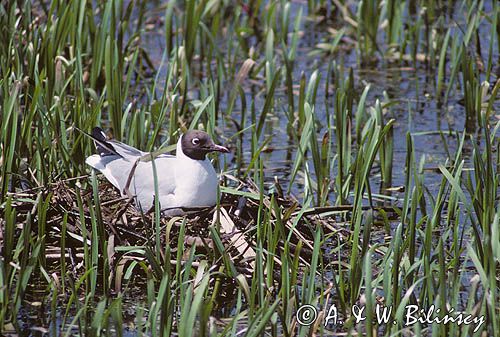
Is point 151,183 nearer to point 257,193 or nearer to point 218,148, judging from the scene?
point 218,148

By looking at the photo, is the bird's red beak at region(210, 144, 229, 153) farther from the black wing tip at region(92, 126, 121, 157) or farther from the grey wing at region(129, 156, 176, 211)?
the black wing tip at region(92, 126, 121, 157)

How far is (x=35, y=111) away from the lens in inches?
236

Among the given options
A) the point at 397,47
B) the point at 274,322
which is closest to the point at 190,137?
the point at 274,322

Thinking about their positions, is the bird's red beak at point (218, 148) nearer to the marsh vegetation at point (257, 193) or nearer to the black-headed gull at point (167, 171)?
the black-headed gull at point (167, 171)

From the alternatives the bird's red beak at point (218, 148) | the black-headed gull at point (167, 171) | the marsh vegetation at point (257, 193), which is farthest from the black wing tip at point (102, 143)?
the bird's red beak at point (218, 148)

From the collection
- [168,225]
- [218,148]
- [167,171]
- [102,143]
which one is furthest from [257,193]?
[102,143]

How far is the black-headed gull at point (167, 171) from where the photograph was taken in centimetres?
562

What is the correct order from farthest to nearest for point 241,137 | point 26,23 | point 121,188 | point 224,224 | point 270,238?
point 241,137 < point 26,23 < point 121,188 < point 224,224 < point 270,238

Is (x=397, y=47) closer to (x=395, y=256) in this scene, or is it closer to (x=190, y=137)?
(x=190, y=137)

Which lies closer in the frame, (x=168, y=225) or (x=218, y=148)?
(x=168, y=225)

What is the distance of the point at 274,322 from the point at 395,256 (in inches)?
23.9

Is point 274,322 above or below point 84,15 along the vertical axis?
below

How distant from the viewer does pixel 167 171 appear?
230 inches

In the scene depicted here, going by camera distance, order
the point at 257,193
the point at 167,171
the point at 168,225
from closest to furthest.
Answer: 1. the point at 168,225
2. the point at 257,193
3. the point at 167,171
